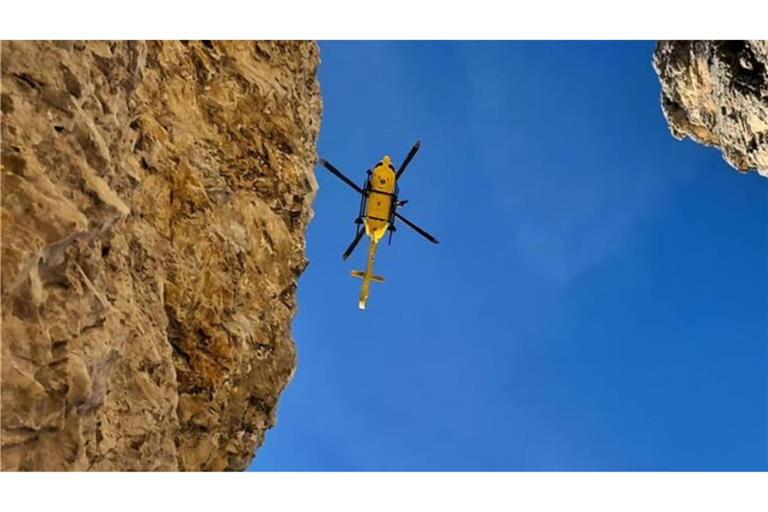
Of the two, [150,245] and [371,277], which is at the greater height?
[371,277]

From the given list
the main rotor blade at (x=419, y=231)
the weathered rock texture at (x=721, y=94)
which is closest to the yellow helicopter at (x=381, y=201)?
the main rotor blade at (x=419, y=231)

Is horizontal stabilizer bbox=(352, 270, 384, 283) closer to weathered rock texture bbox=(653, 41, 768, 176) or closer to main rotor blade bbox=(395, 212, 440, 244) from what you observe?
main rotor blade bbox=(395, 212, 440, 244)

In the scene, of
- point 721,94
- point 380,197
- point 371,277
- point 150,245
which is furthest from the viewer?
point 371,277

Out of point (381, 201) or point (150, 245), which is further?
point (381, 201)

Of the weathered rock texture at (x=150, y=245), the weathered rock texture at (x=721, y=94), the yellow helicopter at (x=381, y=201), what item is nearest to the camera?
the weathered rock texture at (x=150, y=245)

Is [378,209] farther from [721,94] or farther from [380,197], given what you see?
[721,94]

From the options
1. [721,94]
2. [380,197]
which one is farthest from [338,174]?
[721,94]

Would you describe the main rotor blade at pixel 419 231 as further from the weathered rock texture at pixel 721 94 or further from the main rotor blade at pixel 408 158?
the weathered rock texture at pixel 721 94
